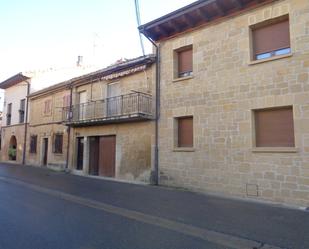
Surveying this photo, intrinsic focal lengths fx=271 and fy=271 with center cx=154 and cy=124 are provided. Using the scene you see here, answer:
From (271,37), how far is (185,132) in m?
4.51

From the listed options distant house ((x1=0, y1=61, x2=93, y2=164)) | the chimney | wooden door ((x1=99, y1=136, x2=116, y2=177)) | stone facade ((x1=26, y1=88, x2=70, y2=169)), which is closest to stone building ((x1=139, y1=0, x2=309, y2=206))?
wooden door ((x1=99, y1=136, x2=116, y2=177))

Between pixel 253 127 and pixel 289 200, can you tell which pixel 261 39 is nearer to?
pixel 253 127

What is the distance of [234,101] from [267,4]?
321 cm

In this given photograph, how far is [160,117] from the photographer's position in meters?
11.4

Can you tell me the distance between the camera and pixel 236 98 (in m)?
9.10

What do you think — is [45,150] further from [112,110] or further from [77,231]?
[77,231]

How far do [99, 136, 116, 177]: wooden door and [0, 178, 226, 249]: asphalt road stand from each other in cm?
661

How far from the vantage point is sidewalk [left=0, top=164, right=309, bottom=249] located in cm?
504

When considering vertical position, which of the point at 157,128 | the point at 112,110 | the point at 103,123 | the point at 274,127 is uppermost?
the point at 112,110

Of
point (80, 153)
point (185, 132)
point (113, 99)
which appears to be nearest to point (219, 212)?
point (185, 132)

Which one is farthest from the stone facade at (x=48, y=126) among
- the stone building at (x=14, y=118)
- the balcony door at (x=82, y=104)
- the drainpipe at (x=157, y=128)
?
the drainpipe at (x=157, y=128)

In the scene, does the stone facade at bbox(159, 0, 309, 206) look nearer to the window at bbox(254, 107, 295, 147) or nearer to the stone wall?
the window at bbox(254, 107, 295, 147)

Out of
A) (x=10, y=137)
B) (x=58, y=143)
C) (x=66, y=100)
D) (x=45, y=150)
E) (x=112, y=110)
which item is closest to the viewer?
→ (x=112, y=110)

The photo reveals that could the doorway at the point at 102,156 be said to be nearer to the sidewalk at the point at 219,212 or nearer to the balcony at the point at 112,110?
the balcony at the point at 112,110
